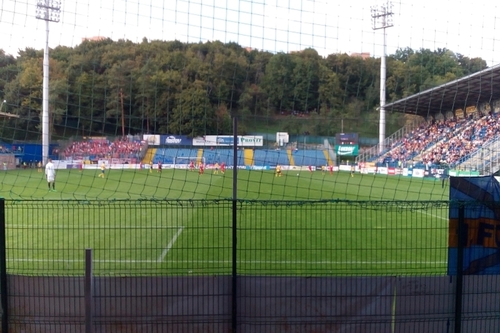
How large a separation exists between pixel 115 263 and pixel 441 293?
5.83 metres

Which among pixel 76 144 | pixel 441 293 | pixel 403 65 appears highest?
pixel 403 65

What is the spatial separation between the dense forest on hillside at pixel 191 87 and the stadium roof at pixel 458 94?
550 millimetres

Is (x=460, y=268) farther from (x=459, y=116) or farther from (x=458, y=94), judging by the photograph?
(x=459, y=116)

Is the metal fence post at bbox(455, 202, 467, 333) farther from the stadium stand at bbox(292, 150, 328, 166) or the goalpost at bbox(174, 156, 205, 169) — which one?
the goalpost at bbox(174, 156, 205, 169)

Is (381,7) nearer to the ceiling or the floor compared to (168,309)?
nearer to the ceiling

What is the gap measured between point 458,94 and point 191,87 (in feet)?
18.4

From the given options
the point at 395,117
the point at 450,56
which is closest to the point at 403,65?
the point at 450,56

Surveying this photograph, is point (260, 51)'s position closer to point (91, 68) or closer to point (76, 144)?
point (91, 68)

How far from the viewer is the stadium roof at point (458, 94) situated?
905 centimetres

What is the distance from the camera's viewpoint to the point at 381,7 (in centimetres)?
859

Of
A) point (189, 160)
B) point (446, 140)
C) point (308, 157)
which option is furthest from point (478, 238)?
point (446, 140)

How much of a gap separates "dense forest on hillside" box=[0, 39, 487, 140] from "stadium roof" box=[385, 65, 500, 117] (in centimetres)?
55

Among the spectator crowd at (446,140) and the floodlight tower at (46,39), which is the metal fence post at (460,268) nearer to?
the floodlight tower at (46,39)

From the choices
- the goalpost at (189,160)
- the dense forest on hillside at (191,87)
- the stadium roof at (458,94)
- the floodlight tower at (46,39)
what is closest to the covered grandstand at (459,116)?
the stadium roof at (458,94)
